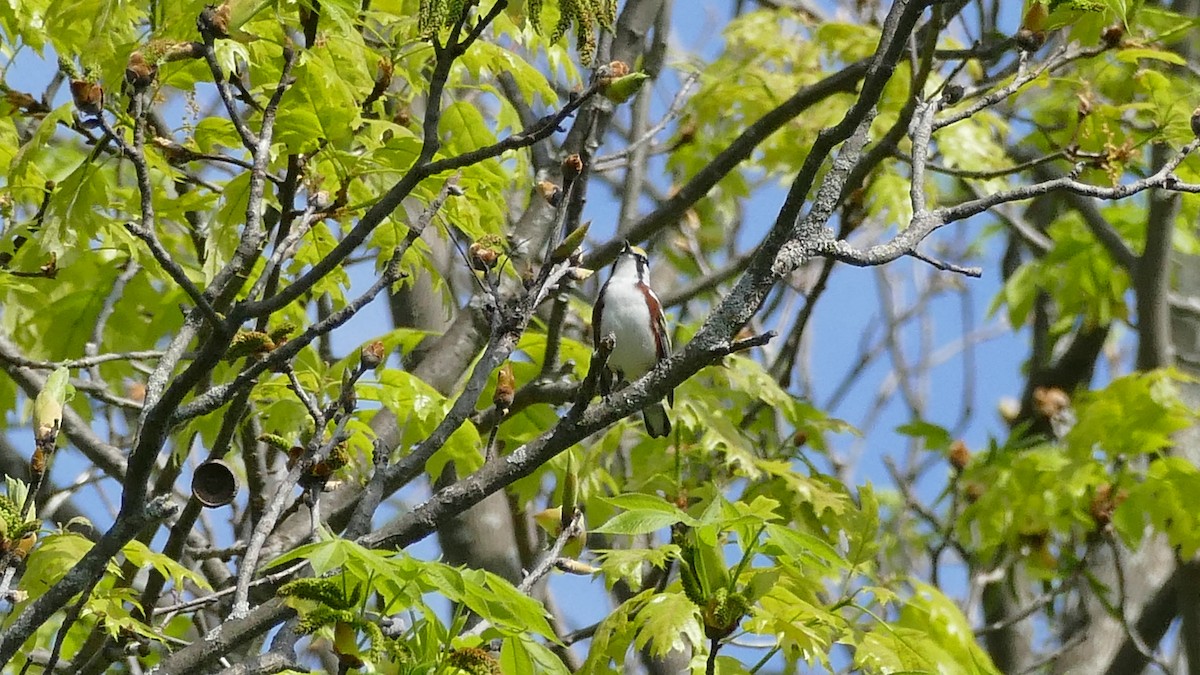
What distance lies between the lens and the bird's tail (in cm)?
425

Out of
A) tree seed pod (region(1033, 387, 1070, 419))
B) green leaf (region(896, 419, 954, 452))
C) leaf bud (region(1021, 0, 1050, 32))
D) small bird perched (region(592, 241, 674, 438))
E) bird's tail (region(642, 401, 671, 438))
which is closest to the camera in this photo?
leaf bud (region(1021, 0, 1050, 32))

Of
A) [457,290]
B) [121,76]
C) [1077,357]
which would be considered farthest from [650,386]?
[1077,357]

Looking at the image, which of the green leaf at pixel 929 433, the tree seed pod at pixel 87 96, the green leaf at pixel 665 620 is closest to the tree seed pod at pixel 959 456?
the green leaf at pixel 929 433

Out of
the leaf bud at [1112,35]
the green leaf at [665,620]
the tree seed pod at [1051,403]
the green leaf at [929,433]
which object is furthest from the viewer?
the tree seed pod at [1051,403]

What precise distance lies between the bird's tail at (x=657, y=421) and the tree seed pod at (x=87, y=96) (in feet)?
6.97

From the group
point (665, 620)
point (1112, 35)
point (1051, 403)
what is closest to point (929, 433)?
point (1051, 403)

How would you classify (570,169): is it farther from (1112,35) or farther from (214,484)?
(1112,35)

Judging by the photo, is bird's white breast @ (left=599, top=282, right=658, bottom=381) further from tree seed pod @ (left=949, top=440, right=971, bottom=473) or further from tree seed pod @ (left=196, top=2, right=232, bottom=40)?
tree seed pod @ (left=196, top=2, right=232, bottom=40)

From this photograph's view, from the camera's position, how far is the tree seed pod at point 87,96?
2500 millimetres

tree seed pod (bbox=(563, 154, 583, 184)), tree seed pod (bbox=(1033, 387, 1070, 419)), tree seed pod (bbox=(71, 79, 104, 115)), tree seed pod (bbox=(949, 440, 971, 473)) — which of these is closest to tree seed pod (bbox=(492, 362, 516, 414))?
tree seed pod (bbox=(563, 154, 583, 184))

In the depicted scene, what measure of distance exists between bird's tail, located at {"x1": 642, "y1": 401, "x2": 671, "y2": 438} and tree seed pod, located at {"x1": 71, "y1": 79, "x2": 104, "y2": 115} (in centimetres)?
213

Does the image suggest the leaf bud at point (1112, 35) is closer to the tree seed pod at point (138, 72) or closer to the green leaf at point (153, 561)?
the tree seed pod at point (138, 72)

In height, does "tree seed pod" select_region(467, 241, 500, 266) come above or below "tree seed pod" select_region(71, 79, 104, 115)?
below

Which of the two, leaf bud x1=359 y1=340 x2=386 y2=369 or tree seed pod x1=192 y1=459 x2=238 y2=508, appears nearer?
tree seed pod x1=192 y1=459 x2=238 y2=508
